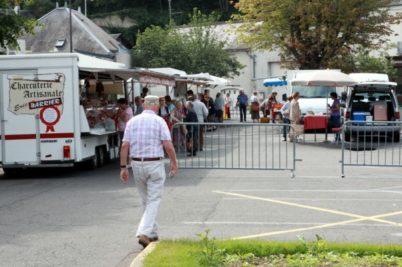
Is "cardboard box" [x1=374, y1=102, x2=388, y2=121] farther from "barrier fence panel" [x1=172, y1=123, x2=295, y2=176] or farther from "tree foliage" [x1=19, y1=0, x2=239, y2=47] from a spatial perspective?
"tree foliage" [x1=19, y1=0, x2=239, y2=47]

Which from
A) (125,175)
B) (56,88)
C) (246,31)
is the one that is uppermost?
(246,31)

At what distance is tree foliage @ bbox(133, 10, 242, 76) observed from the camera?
50906mm

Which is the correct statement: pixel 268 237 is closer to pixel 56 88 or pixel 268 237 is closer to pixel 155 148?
pixel 155 148

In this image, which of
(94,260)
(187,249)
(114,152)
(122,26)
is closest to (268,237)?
(187,249)

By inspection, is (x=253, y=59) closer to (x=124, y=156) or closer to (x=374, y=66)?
(x=374, y=66)

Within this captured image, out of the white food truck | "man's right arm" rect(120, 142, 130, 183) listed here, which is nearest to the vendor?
the white food truck

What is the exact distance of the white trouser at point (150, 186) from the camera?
849 centimetres

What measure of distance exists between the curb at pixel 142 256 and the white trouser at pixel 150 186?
0.30 meters

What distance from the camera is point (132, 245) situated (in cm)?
882

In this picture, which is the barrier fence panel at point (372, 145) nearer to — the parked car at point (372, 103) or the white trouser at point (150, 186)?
the parked car at point (372, 103)

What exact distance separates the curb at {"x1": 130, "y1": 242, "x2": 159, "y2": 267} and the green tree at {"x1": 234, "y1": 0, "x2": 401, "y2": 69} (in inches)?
1034

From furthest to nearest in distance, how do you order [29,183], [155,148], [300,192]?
[29,183] < [300,192] < [155,148]

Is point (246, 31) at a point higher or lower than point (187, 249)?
higher

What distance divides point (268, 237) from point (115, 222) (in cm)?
250
